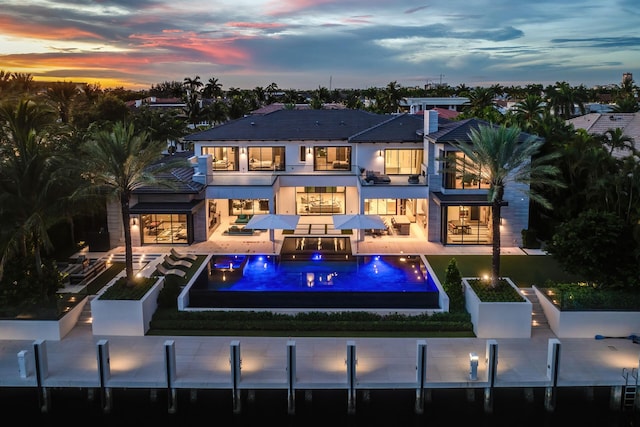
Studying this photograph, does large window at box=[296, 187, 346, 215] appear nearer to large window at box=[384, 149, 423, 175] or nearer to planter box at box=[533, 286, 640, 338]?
large window at box=[384, 149, 423, 175]

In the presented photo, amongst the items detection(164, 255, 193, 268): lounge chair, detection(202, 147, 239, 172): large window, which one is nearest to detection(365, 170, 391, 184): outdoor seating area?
detection(202, 147, 239, 172): large window

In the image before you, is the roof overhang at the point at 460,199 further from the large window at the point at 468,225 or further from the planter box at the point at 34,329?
the planter box at the point at 34,329

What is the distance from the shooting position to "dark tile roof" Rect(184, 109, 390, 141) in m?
37.9

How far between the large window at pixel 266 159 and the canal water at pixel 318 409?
72.1 ft

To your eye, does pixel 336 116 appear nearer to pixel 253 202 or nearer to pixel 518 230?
pixel 253 202

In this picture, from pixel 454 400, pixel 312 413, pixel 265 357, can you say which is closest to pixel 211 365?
pixel 265 357

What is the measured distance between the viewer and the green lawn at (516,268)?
26.5 meters

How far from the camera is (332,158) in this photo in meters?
38.3

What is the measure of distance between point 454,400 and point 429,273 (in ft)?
30.1

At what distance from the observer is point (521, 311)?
2106cm

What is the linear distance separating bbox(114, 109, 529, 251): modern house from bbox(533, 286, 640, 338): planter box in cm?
1065

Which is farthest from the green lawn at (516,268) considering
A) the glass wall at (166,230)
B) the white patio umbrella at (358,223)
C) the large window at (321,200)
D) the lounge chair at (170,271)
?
the glass wall at (166,230)

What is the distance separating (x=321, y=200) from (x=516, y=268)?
580 inches

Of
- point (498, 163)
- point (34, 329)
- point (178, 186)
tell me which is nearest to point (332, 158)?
point (178, 186)
